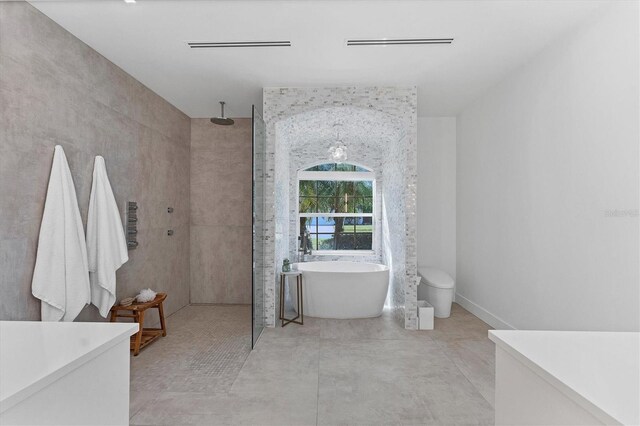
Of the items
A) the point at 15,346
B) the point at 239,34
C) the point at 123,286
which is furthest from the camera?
the point at 123,286

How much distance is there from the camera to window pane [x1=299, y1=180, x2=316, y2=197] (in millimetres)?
5902

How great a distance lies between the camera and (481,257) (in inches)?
170

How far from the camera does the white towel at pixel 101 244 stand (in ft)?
9.68

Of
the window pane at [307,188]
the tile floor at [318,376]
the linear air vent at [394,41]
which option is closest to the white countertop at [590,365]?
the tile floor at [318,376]

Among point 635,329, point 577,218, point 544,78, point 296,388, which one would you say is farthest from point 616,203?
point 296,388

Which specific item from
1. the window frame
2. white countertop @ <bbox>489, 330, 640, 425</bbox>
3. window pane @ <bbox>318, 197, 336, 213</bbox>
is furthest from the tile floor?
window pane @ <bbox>318, 197, 336, 213</bbox>

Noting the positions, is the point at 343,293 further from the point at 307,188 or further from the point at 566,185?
the point at 566,185

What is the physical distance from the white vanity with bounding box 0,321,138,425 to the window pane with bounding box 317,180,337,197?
474 cm

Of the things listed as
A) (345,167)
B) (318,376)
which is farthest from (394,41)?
(345,167)

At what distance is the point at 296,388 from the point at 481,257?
2867 mm

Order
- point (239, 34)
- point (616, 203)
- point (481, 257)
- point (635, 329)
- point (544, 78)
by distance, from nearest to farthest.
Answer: point (635, 329), point (616, 203), point (239, 34), point (544, 78), point (481, 257)

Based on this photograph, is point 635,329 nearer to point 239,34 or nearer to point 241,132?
point 239,34

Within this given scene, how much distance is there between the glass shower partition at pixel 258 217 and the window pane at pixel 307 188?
6.26ft

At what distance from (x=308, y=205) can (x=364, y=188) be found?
988mm
